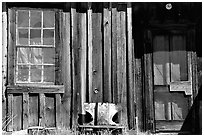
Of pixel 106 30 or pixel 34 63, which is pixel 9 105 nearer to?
pixel 34 63

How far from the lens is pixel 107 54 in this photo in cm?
793

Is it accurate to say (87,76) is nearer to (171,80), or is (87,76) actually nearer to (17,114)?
(17,114)

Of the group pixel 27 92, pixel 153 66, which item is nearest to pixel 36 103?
pixel 27 92

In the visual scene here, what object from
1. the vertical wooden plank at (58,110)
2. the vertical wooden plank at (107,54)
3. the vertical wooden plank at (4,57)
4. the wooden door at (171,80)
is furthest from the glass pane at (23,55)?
the wooden door at (171,80)

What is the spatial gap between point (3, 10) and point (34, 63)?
3.62 ft

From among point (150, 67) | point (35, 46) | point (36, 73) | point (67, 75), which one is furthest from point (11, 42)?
point (150, 67)

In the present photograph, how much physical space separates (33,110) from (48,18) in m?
1.70

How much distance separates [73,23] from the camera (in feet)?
26.4

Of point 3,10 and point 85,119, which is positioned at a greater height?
point 3,10

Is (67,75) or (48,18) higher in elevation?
(48,18)

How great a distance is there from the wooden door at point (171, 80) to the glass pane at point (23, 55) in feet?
8.32

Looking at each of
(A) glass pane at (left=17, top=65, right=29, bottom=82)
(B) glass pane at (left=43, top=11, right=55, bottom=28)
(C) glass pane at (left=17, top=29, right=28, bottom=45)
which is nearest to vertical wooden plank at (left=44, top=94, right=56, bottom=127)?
(A) glass pane at (left=17, top=65, right=29, bottom=82)

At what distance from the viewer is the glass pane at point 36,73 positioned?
26.6 ft

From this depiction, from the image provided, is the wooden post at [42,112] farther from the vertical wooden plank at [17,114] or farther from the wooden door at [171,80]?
the wooden door at [171,80]
